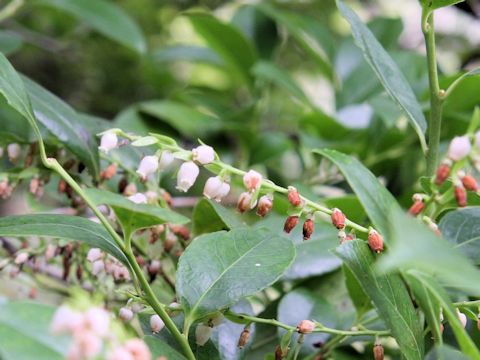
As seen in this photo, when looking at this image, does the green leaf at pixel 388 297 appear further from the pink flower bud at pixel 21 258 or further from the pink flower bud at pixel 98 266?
the pink flower bud at pixel 21 258

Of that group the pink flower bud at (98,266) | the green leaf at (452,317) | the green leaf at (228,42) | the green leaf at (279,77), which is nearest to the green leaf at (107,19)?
the green leaf at (228,42)

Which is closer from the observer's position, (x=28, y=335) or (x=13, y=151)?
(x=28, y=335)

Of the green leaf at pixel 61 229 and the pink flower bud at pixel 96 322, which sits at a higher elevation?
the pink flower bud at pixel 96 322

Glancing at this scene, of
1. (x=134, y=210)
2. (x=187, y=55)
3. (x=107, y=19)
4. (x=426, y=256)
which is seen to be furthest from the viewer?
(x=187, y=55)

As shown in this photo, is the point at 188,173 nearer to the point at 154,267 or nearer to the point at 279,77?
the point at 154,267

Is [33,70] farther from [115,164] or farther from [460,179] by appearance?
[460,179]

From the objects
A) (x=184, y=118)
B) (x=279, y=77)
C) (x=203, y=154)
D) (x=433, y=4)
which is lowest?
(x=184, y=118)

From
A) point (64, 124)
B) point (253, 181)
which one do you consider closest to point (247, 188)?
point (253, 181)
